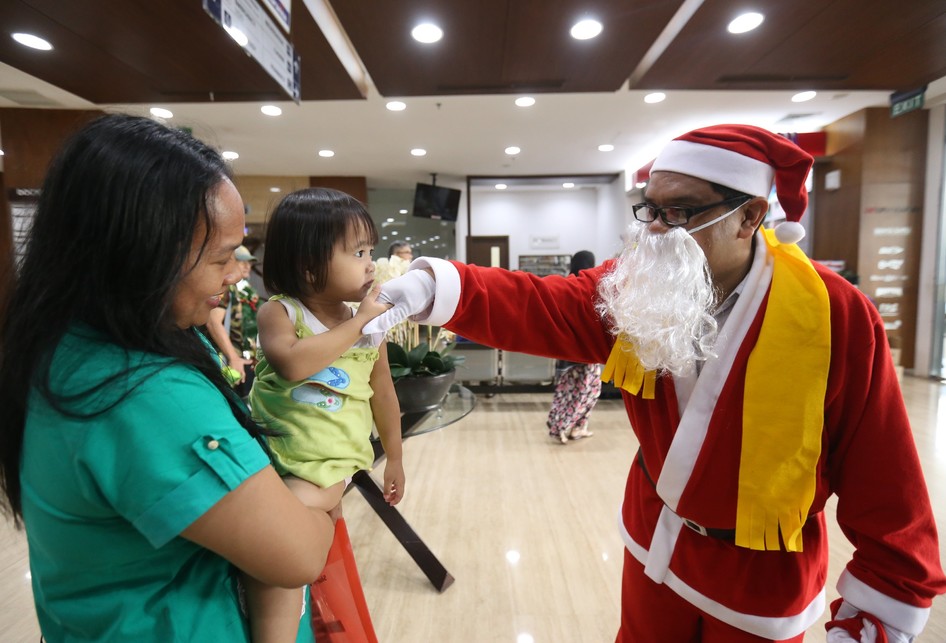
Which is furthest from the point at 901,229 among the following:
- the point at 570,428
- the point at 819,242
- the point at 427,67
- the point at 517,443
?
the point at 427,67

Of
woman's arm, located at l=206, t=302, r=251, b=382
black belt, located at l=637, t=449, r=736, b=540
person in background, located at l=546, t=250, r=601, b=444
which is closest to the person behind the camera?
black belt, located at l=637, t=449, r=736, b=540

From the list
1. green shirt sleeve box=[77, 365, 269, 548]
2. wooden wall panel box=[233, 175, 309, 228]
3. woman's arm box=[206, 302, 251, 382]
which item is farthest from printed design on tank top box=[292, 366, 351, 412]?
wooden wall panel box=[233, 175, 309, 228]

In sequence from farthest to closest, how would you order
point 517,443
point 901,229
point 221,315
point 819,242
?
1. point 819,242
2. point 901,229
3. point 517,443
4. point 221,315

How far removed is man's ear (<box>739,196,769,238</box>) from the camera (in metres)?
0.95

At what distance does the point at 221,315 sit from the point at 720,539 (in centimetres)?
302

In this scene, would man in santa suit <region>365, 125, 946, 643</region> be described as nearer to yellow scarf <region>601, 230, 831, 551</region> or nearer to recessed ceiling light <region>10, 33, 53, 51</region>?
yellow scarf <region>601, 230, 831, 551</region>

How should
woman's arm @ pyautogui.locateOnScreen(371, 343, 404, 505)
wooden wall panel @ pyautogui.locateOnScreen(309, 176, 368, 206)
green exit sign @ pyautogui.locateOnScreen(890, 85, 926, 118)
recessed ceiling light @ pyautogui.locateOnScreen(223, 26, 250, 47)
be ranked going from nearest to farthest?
woman's arm @ pyautogui.locateOnScreen(371, 343, 404, 505)
recessed ceiling light @ pyautogui.locateOnScreen(223, 26, 250, 47)
green exit sign @ pyautogui.locateOnScreen(890, 85, 926, 118)
wooden wall panel @ pyautogui.locateOnScreen(309, 176, 368, 206)

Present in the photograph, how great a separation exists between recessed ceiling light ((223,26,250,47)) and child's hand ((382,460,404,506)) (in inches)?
62.1

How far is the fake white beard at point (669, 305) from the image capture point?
0.86 m

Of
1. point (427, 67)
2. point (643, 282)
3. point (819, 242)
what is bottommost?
point (643, 282)

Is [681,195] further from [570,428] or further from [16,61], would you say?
[16,61]

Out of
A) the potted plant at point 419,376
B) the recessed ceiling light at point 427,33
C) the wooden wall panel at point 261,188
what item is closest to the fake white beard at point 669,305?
the potted plant at point 419,376

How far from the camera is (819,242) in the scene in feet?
20.1

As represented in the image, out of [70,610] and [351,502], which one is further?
[351,502]
